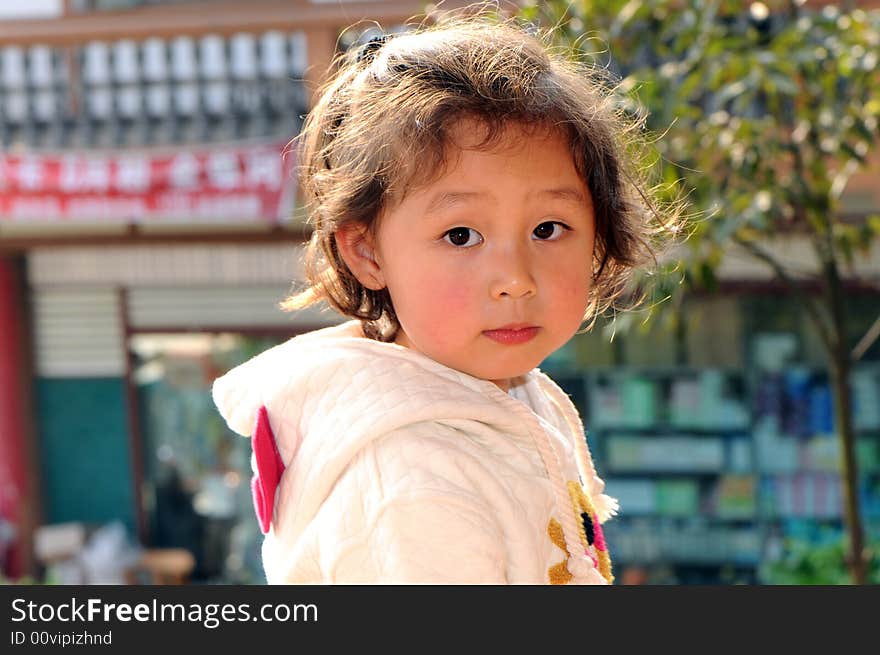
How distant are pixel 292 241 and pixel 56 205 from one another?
1.22m

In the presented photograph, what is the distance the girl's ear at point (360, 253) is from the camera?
4.99ft

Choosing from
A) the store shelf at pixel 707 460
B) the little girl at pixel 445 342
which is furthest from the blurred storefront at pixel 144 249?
the little girl at pixel 445 342

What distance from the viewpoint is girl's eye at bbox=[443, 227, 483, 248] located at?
1368 mm

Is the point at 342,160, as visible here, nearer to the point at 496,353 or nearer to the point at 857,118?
the point at 496,353

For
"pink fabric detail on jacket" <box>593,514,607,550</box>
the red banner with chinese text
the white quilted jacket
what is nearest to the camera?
the white quilted jacket

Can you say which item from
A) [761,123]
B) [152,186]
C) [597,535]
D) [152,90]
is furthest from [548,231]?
[152,90]

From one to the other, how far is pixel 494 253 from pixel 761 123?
2135mm

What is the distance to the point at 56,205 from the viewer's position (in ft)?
20.9

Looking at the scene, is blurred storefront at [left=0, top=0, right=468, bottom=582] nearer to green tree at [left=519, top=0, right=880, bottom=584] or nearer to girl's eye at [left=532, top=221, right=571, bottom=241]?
green tree at [left=519, top=0, right=880, bottom=584]

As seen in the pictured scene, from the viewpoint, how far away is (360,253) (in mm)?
1540

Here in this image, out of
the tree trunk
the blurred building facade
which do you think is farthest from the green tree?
the blurred building facade

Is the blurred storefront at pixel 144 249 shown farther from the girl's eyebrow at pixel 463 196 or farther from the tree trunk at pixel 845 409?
the girl's eyebrow at pixel 463 196

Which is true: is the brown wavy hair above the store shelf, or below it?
above

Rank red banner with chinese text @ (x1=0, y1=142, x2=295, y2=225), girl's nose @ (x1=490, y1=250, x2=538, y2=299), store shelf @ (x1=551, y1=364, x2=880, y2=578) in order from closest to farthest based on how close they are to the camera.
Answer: girl's nose @ (x1=490, y1=250, x2=538, y2=299) < red banner with chinese text @ (x1=0, y1=142, x2=295, y2=225) < store shelf @ (x1=551, y1=364, x2=880, y2=578)
